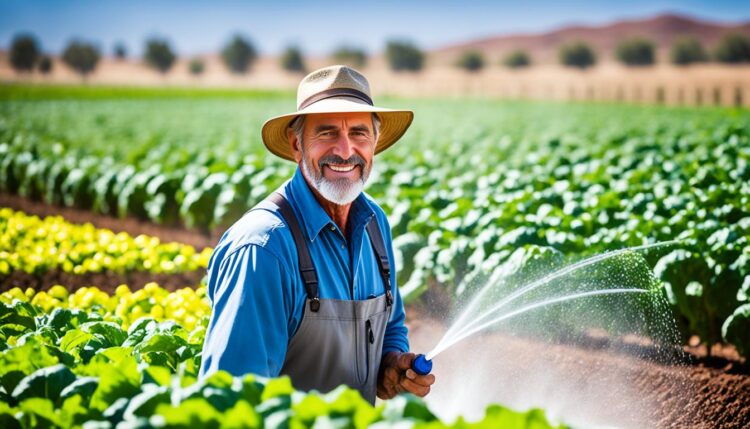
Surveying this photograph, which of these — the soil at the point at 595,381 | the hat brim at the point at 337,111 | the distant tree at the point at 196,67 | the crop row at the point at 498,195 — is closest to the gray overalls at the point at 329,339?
the hat brim at the point at 337,111

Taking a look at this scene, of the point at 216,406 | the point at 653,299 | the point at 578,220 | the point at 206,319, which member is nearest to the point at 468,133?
the point at 578,220

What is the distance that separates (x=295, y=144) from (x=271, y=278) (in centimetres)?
91

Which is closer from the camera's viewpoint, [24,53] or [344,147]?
[344,147]

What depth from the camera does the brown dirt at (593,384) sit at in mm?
5262

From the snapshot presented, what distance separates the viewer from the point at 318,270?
3133 mm

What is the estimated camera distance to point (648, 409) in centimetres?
531

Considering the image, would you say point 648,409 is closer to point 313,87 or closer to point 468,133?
point 313,87

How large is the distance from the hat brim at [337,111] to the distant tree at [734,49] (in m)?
133

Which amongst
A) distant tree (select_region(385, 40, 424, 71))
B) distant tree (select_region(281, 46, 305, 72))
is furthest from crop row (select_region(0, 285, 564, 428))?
distant tree (select_region(281, 46, 305, 72))

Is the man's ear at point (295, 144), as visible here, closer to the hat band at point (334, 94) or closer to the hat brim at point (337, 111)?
the hat brim at point (337, 111)

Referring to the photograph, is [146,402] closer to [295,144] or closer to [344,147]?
[344,147]

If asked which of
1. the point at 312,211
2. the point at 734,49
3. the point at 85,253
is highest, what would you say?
the point at 734,49

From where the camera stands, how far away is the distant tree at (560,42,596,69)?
471 ft

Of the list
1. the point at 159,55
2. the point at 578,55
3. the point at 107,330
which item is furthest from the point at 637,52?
the point at 107,330
